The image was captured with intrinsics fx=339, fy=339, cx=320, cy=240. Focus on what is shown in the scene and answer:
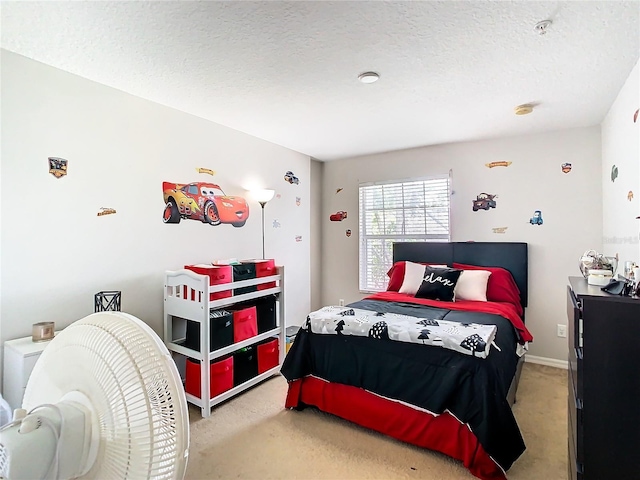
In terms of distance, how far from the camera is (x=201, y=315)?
2416mm

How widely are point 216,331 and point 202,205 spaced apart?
1.15 meters

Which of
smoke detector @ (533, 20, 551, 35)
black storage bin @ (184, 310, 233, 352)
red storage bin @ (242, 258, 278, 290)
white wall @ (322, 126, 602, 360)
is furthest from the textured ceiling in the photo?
black storage bin @ (184, 310, 233, 352)

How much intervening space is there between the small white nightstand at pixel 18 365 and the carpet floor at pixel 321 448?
38.3 inches

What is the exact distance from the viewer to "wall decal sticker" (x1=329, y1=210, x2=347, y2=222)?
4.57 meters

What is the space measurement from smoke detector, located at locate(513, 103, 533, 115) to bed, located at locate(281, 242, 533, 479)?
1606 millimetres

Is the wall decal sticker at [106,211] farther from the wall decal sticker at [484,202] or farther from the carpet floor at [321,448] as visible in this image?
the wall decal sticker at [484,202]

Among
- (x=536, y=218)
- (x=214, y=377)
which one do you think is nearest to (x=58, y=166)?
(x=214, y=377)

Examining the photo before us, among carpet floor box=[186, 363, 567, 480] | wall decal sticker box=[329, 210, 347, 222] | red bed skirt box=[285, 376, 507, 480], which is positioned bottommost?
carpet floor box=[186, 363, 567, 480]

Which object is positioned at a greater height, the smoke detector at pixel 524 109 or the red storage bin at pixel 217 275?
the smoke detector at pixel 524 109

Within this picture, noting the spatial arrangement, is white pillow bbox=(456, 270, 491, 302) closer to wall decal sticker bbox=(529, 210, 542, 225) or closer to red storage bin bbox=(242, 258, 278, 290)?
wall decal sticker bbox=(529, 210, 542, 225)

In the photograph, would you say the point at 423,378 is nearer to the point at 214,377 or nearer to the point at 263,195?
the point at 214,377

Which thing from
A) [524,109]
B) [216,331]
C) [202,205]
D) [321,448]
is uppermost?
[524,109]

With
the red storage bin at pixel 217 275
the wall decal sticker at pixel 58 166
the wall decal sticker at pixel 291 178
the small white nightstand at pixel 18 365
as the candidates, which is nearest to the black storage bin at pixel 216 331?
the red storage bin at pixel 217 275

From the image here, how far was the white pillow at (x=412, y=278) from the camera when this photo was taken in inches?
133
